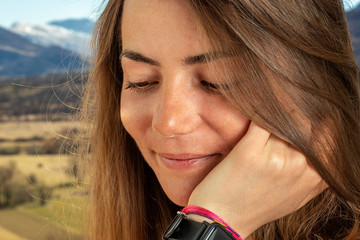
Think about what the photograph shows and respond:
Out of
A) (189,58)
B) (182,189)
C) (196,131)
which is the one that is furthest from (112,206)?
(189,58)

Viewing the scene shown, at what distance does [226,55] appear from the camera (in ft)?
3.29

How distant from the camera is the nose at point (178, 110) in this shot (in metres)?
1.03

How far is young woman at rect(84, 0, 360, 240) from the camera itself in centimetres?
100

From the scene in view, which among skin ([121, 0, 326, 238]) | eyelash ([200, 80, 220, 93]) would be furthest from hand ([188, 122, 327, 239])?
eyelash ([200, 80, 220, 93])

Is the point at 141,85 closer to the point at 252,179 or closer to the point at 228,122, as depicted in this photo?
the point at 228,122

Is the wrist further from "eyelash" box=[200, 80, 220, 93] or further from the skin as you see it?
"eyelash" box=[200, 80, 220, 93]

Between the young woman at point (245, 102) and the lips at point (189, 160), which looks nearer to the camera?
the young woman at point (245, 102)

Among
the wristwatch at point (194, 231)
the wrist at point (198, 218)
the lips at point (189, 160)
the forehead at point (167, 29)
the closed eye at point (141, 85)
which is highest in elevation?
the forehead at point (167, 29)

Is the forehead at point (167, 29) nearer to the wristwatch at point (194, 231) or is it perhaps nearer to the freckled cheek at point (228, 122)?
the freckled cheek at point (228, 122)

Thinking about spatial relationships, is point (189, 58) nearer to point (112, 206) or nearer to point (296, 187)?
point (296, 187)

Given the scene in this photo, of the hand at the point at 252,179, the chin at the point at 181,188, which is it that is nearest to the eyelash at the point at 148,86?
the hand at the point at 252,179

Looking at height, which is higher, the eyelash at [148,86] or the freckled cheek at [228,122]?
the eyelash at [148,86]

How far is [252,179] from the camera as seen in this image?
104 centimetres

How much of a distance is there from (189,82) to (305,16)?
304 mm
